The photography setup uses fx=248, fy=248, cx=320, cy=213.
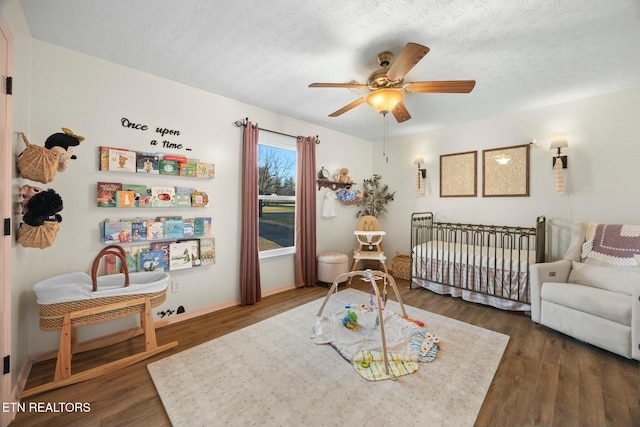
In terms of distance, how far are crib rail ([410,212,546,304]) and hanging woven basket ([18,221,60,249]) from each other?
378cm

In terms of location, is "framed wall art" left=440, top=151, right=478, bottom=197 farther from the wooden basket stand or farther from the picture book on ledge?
the wooden basket stand

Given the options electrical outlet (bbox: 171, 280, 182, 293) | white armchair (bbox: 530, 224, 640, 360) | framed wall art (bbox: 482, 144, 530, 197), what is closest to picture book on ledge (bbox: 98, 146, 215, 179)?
electrical outlet (bbox: 171, 280, 182, 293)

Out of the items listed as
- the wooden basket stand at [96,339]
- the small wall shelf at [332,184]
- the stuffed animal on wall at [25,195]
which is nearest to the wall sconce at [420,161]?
the small wall shelf at [332,184]

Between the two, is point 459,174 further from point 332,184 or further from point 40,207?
point 40,207

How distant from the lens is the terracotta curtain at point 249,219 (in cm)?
300

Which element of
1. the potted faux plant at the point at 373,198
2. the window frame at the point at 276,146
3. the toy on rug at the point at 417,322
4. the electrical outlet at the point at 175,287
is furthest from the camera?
the potted faux plant at the point at 373,198

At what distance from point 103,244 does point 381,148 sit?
14.3 feet

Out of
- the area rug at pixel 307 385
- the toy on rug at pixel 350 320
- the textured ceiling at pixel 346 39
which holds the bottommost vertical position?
the area rug at pixel 307 385

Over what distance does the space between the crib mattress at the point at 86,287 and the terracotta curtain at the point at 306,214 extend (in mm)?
1855

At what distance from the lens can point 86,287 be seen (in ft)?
6.28

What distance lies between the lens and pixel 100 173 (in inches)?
84.2

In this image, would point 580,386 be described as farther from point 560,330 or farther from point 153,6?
point 153,6

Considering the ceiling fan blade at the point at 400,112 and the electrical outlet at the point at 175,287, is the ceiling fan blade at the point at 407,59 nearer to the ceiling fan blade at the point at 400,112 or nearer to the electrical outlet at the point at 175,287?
the ceiling fan blade at the point at 400,112

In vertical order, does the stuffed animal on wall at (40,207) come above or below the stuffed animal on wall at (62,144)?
below
